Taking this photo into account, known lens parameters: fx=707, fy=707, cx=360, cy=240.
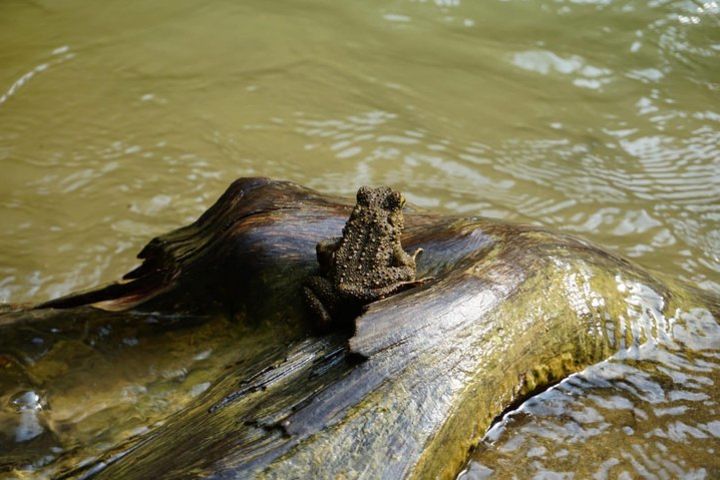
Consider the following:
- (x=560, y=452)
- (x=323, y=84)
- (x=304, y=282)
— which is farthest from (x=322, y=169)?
(x=560, y=452)

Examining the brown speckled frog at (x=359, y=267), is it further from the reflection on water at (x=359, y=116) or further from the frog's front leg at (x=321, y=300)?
the reflection on water at (x=359, y=116)

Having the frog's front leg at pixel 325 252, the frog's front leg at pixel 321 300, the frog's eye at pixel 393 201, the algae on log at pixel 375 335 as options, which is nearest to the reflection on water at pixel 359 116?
the algae on log at pixel 375 335

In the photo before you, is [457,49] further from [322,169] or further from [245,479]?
[245,479]

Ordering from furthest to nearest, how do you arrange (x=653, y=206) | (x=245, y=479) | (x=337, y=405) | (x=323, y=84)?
(x=323, y=84) < (x=653, y=206) < (x=337, y=405) < (x=245, y=479)

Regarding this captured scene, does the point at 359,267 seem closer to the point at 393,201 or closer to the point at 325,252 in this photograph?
the point at 325,252

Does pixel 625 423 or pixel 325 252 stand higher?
pixel 325 252

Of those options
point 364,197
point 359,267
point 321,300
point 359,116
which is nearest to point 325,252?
point 359,267

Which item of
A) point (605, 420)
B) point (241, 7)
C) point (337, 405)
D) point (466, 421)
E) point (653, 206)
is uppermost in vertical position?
point (241, 7)
